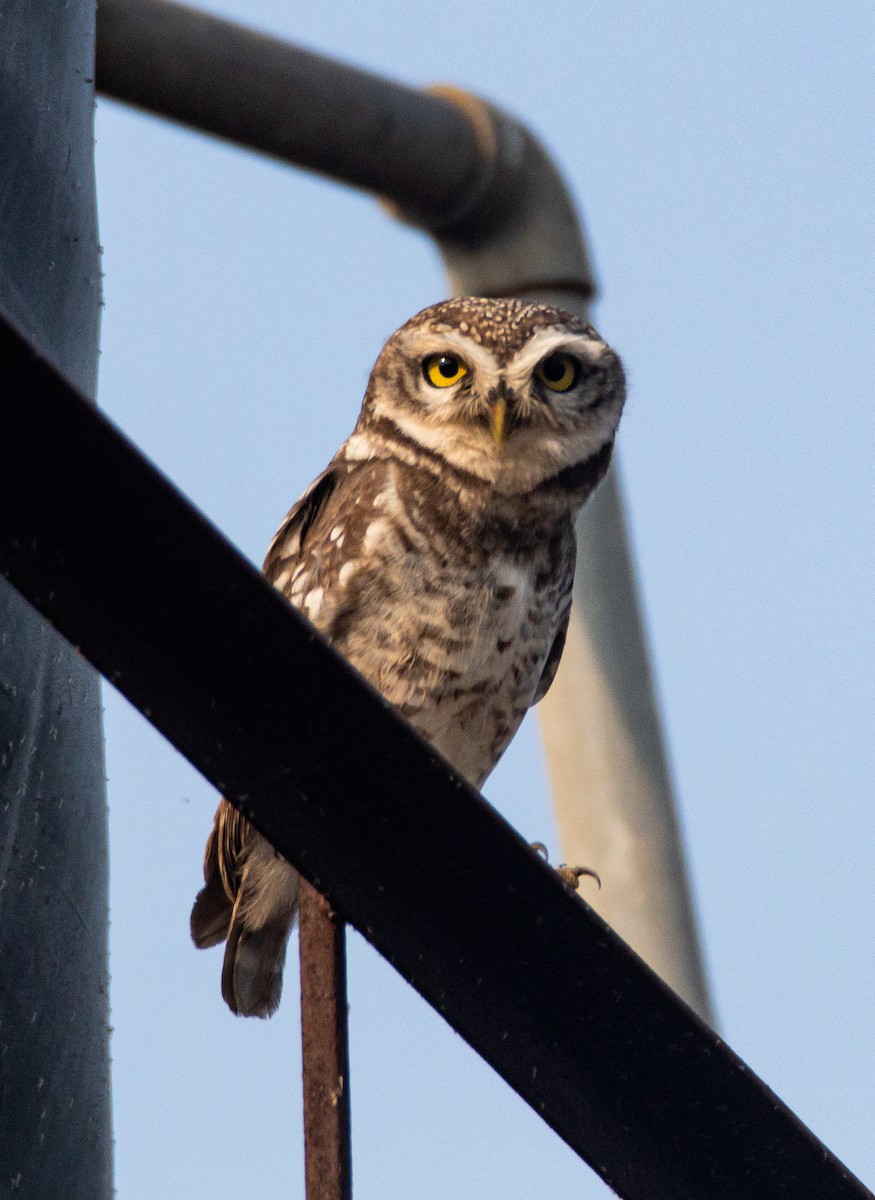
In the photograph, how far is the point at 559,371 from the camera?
327cm

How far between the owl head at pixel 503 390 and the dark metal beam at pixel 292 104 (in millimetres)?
1420

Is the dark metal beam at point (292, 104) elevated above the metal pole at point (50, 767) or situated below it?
above

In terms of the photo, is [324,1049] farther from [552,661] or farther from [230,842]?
[552,661]

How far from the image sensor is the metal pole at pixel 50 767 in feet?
4.54

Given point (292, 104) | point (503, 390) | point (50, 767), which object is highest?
point (292, 104)

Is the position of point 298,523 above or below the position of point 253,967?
above

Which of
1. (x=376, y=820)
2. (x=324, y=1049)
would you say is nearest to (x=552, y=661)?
(x=324, y=1049)

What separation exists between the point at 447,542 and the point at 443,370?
1.26 feet

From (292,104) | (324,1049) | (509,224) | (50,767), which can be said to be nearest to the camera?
(324,1049)

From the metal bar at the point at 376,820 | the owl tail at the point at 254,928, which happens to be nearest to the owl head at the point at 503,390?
the owl tail at the point at 254,928

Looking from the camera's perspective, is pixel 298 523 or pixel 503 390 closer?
pixel 503 390

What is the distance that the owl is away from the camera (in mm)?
3109

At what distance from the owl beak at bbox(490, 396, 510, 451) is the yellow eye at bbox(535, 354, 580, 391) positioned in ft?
0.42

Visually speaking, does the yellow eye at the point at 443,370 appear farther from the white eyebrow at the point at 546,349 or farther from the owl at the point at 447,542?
the white eyebrow at the point at 546,349
